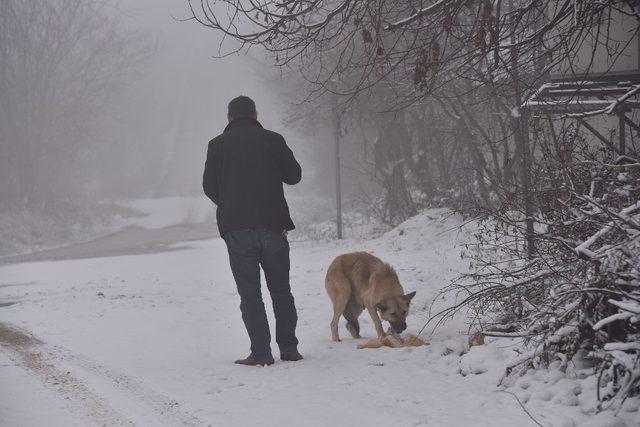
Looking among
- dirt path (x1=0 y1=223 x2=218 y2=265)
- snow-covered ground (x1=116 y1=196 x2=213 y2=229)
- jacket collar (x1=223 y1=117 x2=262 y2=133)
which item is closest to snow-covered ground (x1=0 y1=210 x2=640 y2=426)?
jacket collar (x1=223 y1=117 x2=262 y2=133)

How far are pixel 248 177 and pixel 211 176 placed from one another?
39cm

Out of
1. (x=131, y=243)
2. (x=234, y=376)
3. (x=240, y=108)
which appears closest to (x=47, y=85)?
(x=131, y=243)

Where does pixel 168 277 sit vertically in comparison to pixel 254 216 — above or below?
below

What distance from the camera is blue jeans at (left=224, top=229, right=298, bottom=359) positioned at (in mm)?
6277

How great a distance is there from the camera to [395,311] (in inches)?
280

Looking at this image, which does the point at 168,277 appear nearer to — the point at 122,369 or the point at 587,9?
the point at 122,369

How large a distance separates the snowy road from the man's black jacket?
131 centimetres

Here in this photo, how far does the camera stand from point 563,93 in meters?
9.03

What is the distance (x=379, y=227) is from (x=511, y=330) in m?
15.7

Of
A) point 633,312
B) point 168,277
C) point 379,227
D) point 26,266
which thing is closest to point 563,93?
point 633,312

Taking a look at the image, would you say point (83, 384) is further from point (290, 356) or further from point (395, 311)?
point (395, 311)

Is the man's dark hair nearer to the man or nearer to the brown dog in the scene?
the man

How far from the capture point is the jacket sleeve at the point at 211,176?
21.0 ft

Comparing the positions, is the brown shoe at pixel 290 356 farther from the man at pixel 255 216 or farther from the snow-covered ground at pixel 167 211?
the snow-covered ground at pixel 167 211
